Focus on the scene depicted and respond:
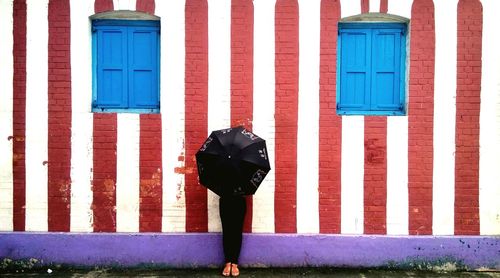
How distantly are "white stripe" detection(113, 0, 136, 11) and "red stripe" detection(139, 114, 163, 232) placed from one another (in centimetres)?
139

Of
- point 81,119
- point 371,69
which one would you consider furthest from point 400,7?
point 81,119

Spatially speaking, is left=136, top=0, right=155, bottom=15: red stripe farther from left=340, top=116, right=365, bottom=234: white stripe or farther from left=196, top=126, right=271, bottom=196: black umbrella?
left=340, top=116, right=365, bottom=234: white stripe

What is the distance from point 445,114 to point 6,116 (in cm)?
565

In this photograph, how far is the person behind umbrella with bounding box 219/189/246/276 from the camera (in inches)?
208

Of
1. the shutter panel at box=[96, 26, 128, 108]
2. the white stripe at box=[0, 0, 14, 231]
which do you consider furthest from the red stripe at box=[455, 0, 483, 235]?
the white stripe at box=[0, 0, 14, 231]

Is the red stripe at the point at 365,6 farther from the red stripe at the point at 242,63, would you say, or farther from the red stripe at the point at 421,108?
the red stripe at the point at 242,63

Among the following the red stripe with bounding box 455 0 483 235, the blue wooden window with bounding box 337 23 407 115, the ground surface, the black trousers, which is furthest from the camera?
the blue wooden window with bounding box 337 23 407 115

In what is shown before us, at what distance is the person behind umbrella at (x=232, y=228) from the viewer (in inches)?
208

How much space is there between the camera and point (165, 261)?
18.7 feet

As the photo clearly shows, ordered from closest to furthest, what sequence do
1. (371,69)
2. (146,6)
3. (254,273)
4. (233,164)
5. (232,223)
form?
1. (233,164)
2. (232,223)
3. (254,273)
4. (146,6)
5. (371,69)

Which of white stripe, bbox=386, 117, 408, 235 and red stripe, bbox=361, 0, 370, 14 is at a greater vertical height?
red stripe, bbox=361, 0, 370, 14

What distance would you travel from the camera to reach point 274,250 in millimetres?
Answer: 5719

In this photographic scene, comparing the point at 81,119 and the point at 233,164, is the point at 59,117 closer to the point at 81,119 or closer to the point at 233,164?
the point at 81,119

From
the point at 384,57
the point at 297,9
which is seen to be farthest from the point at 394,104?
the point at 297,9
